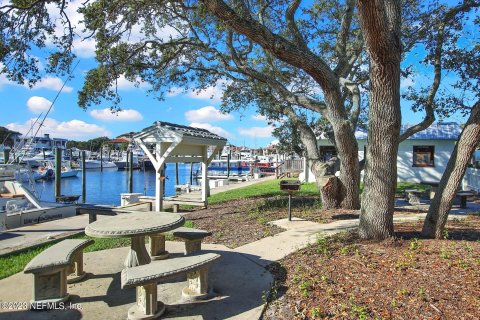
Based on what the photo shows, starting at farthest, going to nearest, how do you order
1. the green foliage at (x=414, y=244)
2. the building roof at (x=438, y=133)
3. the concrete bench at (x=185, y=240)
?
the building roof at (x=438, y=133)
the concrete bench at (x=185, y=240)
the green foliage at (x=414, y=244)

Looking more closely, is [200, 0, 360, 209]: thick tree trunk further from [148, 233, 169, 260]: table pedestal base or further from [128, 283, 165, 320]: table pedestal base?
[128, 283, 165, 320]: table pedestal base

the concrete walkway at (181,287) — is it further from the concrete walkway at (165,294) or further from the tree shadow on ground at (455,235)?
the tree shadow on ground at (455,235)

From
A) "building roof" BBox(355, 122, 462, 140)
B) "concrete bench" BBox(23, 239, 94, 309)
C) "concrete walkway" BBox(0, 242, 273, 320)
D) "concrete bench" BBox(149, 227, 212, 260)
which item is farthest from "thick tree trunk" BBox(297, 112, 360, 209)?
"building roof" BBox(355, 122, 462, 140)

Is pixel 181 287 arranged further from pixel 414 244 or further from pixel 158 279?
pixel 414 244

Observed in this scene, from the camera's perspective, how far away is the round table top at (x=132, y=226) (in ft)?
14.9

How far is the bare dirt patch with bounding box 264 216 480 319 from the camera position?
367 centimetres

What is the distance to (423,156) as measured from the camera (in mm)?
21875

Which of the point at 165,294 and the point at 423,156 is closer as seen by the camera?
the point at 165,294

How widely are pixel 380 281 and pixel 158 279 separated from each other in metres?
2.69

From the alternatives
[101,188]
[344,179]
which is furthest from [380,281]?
[101,188]

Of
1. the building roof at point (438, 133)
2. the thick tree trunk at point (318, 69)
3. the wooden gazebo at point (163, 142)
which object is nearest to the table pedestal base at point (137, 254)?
the thick tree trunk at point (318, 69)

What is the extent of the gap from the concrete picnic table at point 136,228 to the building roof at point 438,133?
740 inches

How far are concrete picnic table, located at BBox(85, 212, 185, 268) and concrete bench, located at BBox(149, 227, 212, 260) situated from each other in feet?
1.31

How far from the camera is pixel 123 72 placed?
424 inches
